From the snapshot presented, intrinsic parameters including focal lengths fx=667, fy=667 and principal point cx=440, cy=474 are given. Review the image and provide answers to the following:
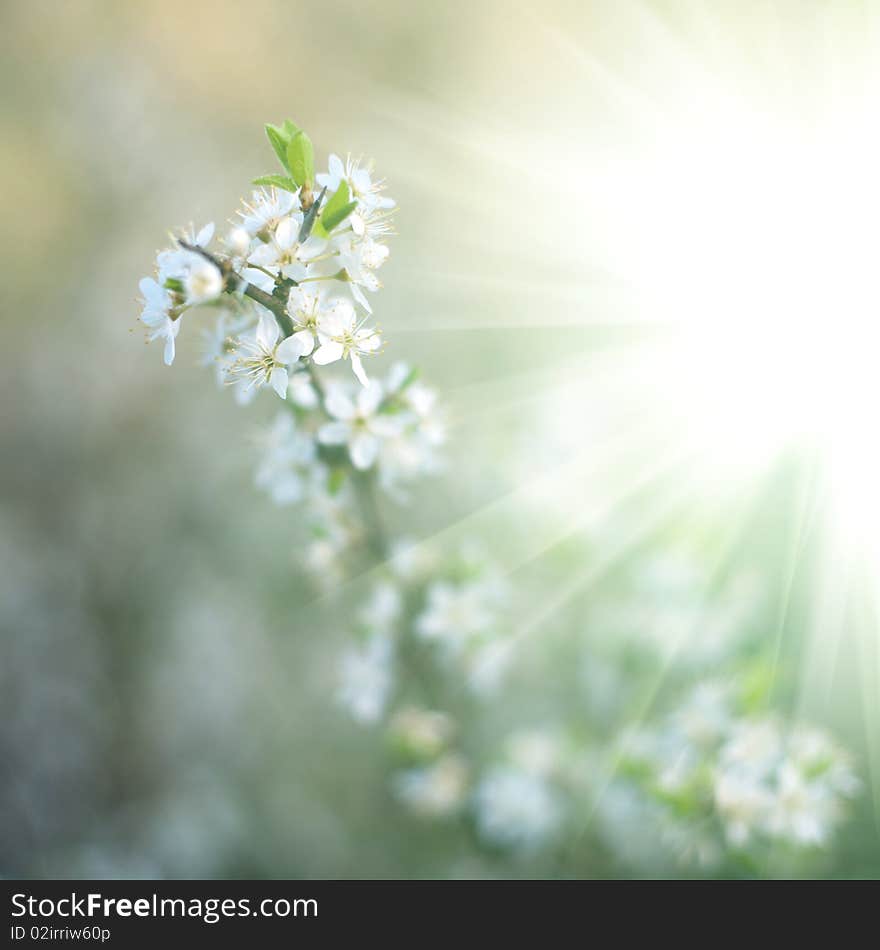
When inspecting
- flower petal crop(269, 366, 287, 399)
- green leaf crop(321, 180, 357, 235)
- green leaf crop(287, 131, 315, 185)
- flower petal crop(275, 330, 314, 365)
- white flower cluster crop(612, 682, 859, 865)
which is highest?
green leaf crop(287, 131, 315, 185)

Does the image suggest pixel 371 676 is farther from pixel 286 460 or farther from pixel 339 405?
pixel 339 405

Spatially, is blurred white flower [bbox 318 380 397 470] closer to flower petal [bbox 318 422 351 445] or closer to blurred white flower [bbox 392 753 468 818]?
flower petal [bbox 318 422 351 445]

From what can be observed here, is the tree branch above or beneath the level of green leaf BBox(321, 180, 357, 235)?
beneath

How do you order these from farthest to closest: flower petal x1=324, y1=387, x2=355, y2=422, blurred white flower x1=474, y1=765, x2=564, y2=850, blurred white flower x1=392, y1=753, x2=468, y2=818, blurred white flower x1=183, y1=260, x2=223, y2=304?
blurred white flower x1=474, y1=765, x2=564, y2=850, blurred white flower x1=392, y1=753, x2=468, y2=818, flower petal x1=324, y1=387, x2=355, y2=422, blurred white flower x1=183, y1=260, x2=223, y2=304

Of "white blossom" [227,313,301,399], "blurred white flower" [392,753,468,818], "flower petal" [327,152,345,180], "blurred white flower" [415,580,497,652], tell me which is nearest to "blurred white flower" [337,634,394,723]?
"blurred white flower" [415,580,497,652]

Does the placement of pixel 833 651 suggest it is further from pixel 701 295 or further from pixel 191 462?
pixel 191 462
